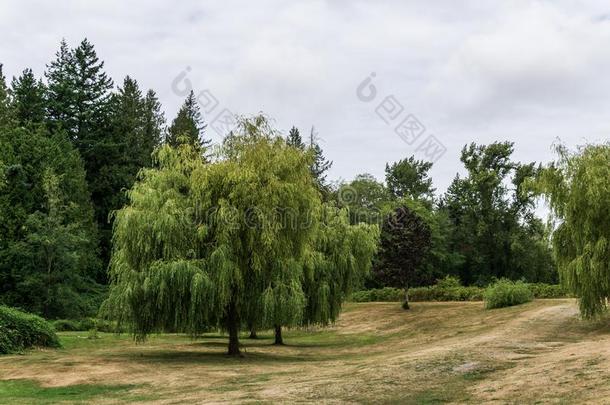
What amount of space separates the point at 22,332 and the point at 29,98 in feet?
152

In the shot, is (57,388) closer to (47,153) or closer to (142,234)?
(142,234)

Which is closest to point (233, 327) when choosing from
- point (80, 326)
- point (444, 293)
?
point (80, 326)

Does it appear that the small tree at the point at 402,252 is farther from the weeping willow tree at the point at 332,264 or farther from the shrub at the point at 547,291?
the weeping willow tree at the point at 332,264

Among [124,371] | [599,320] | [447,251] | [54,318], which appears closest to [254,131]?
[124,371]

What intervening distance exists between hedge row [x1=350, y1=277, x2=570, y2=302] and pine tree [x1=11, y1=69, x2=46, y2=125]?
37.0 m

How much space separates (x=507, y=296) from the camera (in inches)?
1494

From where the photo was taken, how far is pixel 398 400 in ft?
39.6

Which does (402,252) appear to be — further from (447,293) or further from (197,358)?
(197,358)

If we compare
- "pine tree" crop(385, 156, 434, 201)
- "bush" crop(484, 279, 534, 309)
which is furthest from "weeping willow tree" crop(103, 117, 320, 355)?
"pine tree" crop(385, 156, 434, 201)

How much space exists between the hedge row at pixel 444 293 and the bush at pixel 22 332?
79.7ft

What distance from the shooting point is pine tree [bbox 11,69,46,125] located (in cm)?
6312

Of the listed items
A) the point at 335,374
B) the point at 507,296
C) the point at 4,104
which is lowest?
the point at 335,374

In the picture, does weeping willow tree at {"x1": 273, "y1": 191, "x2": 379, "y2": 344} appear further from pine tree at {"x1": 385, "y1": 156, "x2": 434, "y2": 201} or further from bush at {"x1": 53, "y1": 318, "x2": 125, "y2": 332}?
pine tree at {"x1": 385, "y1": 156, "x2": 434, "y2": 201}

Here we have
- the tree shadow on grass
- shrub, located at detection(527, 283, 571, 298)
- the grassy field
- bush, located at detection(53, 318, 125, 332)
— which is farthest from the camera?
shrub, located at detection(527, 283, 571, 298)
